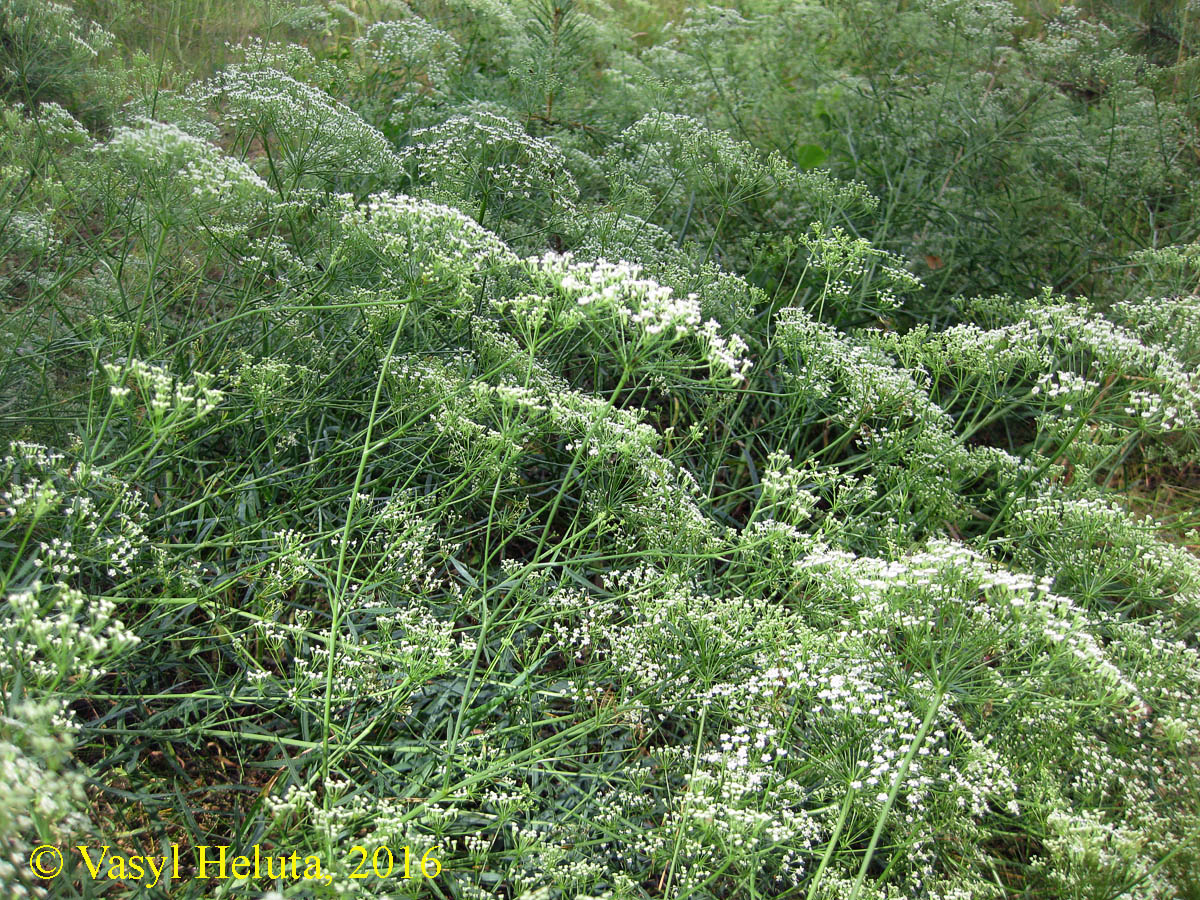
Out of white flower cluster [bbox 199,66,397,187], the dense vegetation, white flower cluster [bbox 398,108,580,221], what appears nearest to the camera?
the dense vegetation

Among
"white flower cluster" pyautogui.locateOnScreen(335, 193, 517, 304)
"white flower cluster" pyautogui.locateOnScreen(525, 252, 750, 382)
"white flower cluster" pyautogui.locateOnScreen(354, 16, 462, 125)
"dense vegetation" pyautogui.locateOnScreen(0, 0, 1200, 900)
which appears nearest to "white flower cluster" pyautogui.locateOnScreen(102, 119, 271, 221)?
"dense vegetation" pyautogui.locateOnScreen(0, 0, 1200, 900)

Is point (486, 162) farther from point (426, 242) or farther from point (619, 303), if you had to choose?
point (619, 303)

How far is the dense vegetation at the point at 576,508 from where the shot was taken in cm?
258

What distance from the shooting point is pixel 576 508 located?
4.21 m

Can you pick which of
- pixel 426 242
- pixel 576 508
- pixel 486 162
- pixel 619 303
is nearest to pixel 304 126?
pixel 486 162

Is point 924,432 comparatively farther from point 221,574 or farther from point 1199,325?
point 221,574

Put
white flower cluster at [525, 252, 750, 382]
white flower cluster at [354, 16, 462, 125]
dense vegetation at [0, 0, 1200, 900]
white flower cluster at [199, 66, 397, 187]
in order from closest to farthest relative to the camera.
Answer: dense vegetation at [0, 0, 1200, 900]
white flower cluster at [525, 252, 750, 382]
white flower cluster at [199, 66, 397, 187]
white flower cluster at [354, 16, 462, 125]

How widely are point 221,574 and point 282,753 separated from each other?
71cm

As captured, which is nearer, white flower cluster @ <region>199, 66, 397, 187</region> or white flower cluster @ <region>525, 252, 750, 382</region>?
white flower cluster @ <region>525, 252, 750, 382</region>

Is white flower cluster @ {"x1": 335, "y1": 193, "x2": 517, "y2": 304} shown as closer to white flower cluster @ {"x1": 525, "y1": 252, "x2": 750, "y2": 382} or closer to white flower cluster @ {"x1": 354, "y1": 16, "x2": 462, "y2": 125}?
white flower cluster @ {"x1": 525, "y1": 252, "x2": 750, "y2": 382}

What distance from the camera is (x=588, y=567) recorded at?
403cm

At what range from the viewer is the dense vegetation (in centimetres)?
258

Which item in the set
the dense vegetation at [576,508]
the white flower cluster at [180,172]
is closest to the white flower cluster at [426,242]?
the dense vegetation at [576,508]

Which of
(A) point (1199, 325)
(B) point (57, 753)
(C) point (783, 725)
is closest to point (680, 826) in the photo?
(C) point (783, 725)
